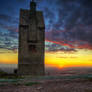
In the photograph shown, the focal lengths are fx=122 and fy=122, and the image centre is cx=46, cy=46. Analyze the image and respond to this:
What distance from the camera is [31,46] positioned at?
20203mm

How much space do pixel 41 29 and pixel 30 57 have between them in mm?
5182

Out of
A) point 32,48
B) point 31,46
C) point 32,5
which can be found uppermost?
point 32,5

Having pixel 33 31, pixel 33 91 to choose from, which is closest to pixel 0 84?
pixel 33 91

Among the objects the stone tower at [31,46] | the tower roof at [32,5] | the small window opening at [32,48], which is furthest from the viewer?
the tower roof at [32,5]

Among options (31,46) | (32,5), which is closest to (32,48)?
(31,46)

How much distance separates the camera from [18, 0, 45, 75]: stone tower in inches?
774

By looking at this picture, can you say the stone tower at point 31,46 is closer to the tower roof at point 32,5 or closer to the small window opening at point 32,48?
the small window opening at point 32,48

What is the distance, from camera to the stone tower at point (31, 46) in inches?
774

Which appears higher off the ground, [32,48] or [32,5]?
[32,5]

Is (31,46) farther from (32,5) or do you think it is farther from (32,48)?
(32,5)

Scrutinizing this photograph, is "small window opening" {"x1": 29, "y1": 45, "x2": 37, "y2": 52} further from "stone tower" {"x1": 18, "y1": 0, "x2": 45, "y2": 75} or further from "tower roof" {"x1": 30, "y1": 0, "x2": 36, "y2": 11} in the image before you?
"tower roof" {"x1": 30, "y1": 0, "x2": 36, "y2": 11}

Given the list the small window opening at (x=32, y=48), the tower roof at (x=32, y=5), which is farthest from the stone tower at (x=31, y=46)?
the tower roof at (x=32, y=5)

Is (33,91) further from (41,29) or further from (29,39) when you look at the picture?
(41,29)

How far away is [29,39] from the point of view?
20.2 m
